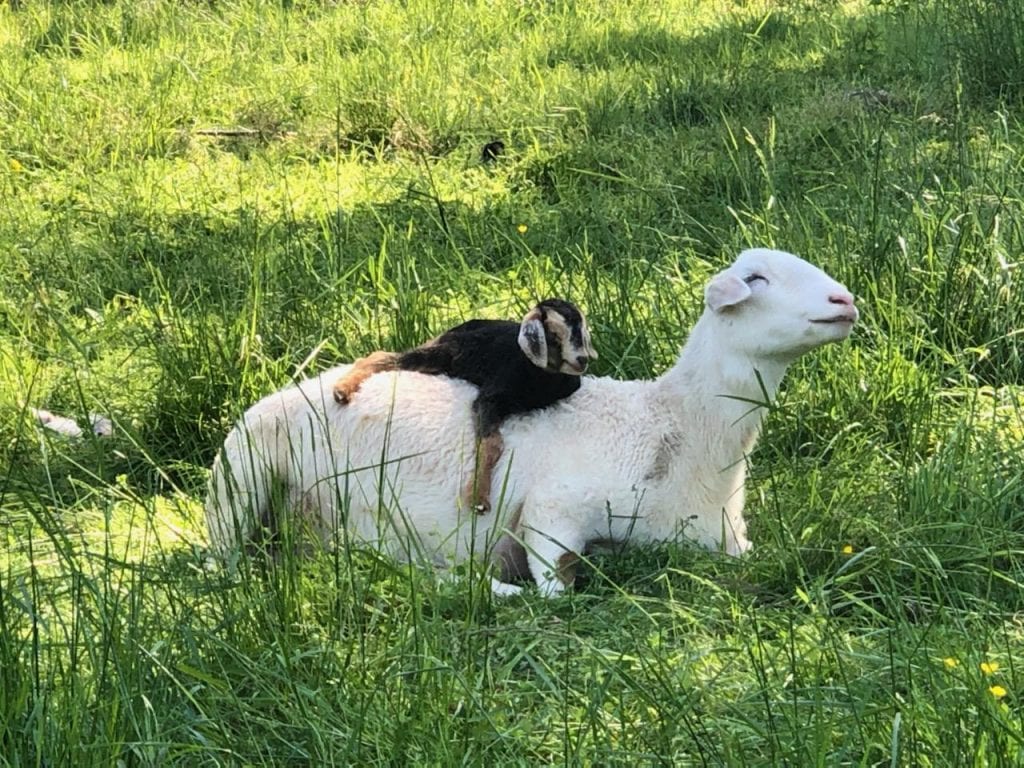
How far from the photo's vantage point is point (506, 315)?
542 cm

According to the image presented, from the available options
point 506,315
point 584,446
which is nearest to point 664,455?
point 584,446

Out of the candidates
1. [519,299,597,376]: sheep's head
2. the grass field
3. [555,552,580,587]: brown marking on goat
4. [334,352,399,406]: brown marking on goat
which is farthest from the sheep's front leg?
[334,352,399,406]: brown marking on goat

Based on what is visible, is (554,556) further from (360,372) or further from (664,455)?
(360,372)

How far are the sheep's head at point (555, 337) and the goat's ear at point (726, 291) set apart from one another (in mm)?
382

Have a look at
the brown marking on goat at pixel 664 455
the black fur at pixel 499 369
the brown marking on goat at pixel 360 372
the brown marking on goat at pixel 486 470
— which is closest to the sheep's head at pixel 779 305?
the brown marking on goat at pixel 664 455

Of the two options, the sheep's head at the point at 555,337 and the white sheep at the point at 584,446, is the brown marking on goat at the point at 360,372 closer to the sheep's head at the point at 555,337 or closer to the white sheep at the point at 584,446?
the white sheep at the point at 584,446

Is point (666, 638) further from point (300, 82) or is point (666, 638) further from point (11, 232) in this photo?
point (300, 82)

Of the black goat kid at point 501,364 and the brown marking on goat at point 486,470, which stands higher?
the black goat kid at point 501,364

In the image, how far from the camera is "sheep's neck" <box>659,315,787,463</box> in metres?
4.00

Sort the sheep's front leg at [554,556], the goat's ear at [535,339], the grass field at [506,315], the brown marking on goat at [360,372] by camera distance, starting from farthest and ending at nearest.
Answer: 1. the brown marking on goat at [360,372]
2. the goat's ear at [535,339]
3. the sheep's front leg at [554,556]
4. the grass field at [506,315]

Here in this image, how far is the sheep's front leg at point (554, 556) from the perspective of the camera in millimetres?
3740

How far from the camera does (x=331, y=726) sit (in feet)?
9.13

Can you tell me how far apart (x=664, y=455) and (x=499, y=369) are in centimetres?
55

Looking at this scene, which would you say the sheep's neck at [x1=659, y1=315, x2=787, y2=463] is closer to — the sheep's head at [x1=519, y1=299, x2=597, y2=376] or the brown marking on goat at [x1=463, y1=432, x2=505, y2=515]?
the sheep's head at [x1=519, y1=299, x2=597, y2=376]
